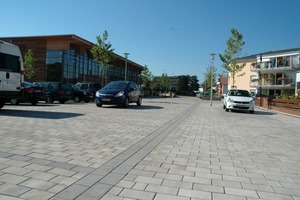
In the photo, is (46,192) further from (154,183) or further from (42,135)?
(42,135)

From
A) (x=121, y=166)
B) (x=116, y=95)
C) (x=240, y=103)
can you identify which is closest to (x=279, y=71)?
(x=240, y=103)

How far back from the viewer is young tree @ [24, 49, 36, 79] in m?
36.2

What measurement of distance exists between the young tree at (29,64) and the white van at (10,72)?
1036 inches

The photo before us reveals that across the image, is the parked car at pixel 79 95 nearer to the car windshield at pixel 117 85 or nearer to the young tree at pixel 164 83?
the car windshield at pixel 117 85

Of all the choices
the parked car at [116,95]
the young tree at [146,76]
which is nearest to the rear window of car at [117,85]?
the parked car at [116,95]

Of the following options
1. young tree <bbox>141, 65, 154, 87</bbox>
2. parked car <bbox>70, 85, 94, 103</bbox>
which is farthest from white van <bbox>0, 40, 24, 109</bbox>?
young tree <bbox>141, 65, 154, 87</bbox>

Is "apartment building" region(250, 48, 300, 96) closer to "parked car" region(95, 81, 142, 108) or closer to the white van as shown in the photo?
"parked car" region(95, 81, 142, 108)

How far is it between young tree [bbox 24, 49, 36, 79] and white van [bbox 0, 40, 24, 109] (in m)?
26.3

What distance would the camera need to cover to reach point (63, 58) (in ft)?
125

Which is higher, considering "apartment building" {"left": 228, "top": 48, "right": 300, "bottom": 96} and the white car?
"apartment building" {"left": 228, "top": 48, "right": 300, "bottom": 96}

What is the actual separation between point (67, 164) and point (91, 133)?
299cm

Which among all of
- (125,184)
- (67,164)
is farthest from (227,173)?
(67,164)

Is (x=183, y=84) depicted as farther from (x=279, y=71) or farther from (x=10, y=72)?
(x=10, y=72)

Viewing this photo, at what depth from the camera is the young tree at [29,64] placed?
3622 centimetres
